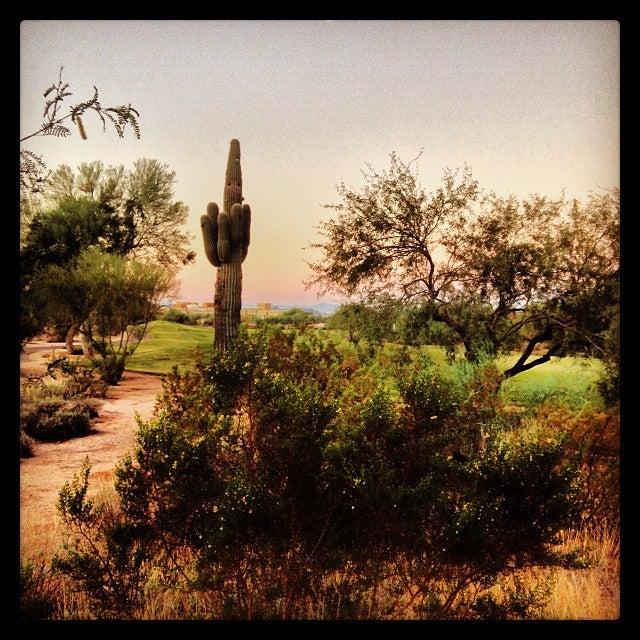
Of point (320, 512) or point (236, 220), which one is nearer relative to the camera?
point (320, 512)

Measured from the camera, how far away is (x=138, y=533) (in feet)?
9.87

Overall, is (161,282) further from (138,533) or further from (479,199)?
(479,199)

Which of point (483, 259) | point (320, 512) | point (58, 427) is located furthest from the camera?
point (483, 259)

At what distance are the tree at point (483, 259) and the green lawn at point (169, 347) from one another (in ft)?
2.82

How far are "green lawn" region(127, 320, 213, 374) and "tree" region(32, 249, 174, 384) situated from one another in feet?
0.22

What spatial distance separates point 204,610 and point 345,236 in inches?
96.2

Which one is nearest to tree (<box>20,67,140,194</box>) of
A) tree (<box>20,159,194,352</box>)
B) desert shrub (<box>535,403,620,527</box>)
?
tree (<box>20,159,194,352</box>)

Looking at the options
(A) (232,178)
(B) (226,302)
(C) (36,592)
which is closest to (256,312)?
(B) (226,302)

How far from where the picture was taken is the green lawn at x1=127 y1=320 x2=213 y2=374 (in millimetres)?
3441

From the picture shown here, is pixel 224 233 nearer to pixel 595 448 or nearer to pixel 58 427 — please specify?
pixel 58 427

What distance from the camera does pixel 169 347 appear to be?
3479mm

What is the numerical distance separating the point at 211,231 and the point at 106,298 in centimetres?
81

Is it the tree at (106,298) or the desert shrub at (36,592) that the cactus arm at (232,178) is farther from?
the desert shrub at (36,592)
